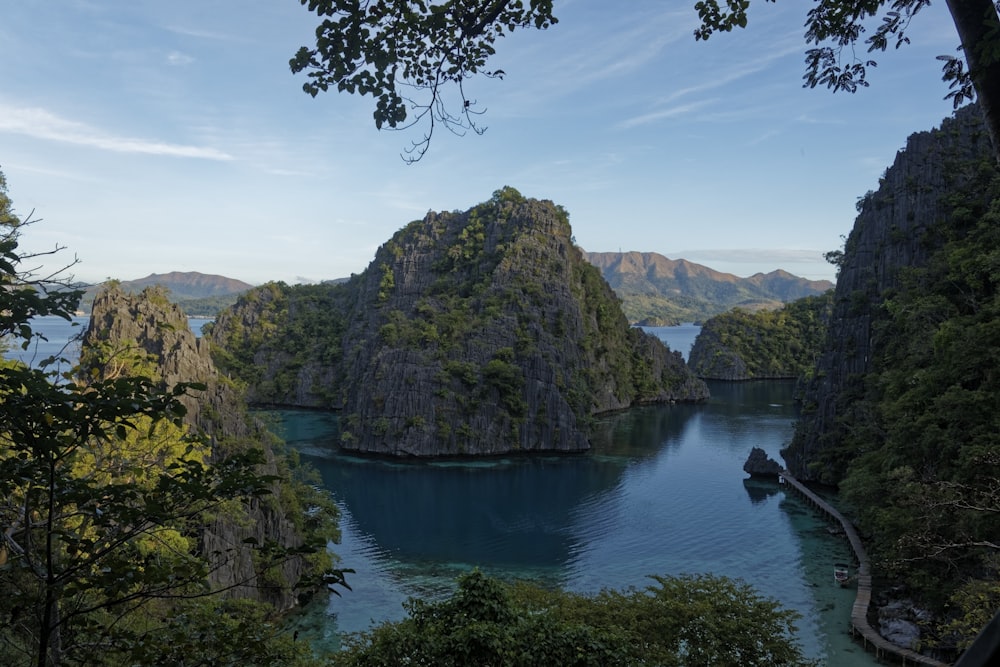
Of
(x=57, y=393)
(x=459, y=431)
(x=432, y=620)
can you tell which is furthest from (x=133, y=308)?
(x=57, y=393)

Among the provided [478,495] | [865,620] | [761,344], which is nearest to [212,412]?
[478,495]

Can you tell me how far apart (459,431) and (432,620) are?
5177 centimetres

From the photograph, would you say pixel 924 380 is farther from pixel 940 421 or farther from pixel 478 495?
pixel 478 495

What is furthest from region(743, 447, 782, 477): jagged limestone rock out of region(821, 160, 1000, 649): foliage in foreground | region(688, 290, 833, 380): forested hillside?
region(688, 290, 833, 380): forested hillside

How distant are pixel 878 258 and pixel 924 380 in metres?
24.0

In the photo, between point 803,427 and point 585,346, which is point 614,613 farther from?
point 585,346

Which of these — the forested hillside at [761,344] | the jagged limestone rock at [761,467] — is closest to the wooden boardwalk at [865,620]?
the jagged limestone rock at [761,467]

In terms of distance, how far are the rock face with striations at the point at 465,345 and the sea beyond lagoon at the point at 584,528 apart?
179 inches

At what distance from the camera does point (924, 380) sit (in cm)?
3397

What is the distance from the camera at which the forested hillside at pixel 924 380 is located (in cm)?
2441

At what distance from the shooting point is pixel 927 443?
102ft

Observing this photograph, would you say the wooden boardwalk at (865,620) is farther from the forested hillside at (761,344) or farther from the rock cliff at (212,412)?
the forested hillside at (761,344)

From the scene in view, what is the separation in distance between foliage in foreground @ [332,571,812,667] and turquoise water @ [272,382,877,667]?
7.76 metres

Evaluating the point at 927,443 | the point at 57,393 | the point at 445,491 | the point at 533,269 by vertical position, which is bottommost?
the point at 445,491
